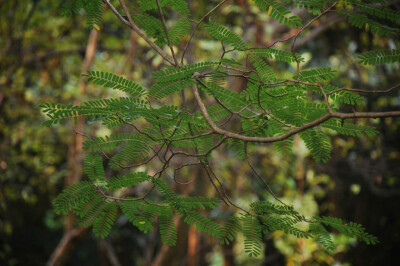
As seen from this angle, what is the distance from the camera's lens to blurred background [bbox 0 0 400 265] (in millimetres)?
4934

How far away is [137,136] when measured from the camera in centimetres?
141

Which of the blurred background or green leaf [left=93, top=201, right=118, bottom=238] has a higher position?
the blurred background

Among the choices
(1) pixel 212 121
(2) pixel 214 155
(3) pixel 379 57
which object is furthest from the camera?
(2) pixel 214 155

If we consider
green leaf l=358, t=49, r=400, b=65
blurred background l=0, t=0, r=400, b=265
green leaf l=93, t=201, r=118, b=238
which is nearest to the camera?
green leaf l=358, t=49, r=400, b=65

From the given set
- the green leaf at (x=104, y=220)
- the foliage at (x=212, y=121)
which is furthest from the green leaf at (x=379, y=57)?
the green leaf at (x=104, y=220)

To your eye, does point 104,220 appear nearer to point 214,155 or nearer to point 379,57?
point 379,57

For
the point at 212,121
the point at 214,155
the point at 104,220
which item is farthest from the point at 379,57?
the point at 214,155

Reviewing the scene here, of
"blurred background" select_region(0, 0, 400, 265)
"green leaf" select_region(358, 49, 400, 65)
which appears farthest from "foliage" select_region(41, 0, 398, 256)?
"blurred background" select_region(0, 0, 400, 265)

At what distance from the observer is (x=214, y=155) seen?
16.8 feet

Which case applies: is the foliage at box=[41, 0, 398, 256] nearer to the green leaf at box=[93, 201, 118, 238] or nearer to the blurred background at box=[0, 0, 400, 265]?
the green leaf at box=[93, 201, 118, 238]

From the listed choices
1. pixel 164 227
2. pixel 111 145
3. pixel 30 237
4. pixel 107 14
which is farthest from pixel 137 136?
pixel 30 237

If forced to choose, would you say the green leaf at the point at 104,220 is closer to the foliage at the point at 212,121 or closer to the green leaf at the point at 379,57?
the foliage at the point at 212,121

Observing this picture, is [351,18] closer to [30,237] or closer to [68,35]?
[68,35]

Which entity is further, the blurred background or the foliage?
the blurred background
